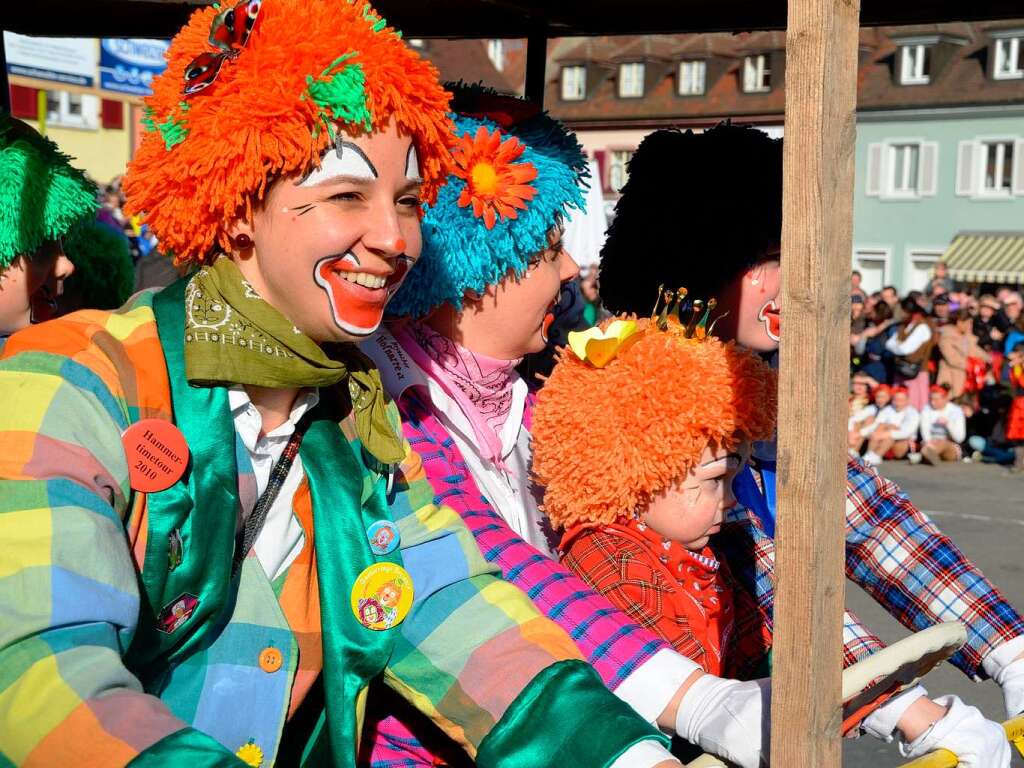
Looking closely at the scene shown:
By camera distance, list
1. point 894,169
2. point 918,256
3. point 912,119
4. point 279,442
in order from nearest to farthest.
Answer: point 279,442 < point 912,119 < point 918,256 < point 894,169

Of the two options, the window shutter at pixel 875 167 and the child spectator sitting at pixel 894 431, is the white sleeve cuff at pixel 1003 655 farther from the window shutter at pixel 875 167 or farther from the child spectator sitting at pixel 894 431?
the window shutter at pixel 875 167

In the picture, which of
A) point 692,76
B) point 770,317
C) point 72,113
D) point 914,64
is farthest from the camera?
point 692,76

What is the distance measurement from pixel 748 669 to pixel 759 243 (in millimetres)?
952

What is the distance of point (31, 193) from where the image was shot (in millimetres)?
2844

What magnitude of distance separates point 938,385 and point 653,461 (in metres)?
11.4

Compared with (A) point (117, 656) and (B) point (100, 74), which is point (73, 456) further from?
(B) point (100, 74)

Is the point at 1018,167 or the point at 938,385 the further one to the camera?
the point at 1018,167

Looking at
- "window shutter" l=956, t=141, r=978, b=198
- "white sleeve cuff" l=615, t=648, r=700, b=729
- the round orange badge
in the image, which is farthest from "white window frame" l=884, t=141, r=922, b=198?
the round orange badge

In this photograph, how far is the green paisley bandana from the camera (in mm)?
1684

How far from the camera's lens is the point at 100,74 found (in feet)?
59.2

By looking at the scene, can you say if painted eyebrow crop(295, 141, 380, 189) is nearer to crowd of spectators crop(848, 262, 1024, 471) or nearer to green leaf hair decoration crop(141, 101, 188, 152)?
green leaf hair decoration crop(141, 101, 188, 152)

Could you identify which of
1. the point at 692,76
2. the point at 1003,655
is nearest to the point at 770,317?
the point at 1003,655

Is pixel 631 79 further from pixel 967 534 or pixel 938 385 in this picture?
pixel 967 534

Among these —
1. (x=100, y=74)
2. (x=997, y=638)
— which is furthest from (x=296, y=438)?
(x=100, y=74)
